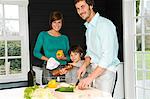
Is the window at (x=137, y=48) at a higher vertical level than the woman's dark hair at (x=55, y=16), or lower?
lower

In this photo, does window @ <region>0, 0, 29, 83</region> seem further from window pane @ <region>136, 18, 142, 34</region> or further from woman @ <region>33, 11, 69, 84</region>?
window pane @ <region>136, 18, 142, 34</region>

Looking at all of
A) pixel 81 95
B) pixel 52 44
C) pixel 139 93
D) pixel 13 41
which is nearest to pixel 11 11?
pixel 13 41

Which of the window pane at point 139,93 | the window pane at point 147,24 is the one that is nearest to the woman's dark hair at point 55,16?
the window pane at point 147,24

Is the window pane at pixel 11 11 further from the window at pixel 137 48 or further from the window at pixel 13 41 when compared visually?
the window at pixel 137 48

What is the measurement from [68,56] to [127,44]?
1.10 metres

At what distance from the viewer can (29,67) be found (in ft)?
14.3

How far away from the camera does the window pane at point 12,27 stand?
14.0 feet

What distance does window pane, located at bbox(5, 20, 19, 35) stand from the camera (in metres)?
4.26

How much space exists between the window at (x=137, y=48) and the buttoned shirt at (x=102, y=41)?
2.18 m

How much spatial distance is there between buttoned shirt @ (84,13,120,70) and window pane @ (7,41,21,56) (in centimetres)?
229

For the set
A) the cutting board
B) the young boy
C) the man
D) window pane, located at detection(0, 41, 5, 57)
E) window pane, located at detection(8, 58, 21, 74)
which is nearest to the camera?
the cutting board

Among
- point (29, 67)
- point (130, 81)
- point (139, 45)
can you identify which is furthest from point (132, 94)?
point (29, 67)

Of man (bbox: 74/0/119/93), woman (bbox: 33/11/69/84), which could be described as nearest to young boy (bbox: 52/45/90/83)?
woman (bbox: 33/11/69/84)

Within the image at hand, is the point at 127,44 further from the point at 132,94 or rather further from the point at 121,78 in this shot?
the point at 132,94
